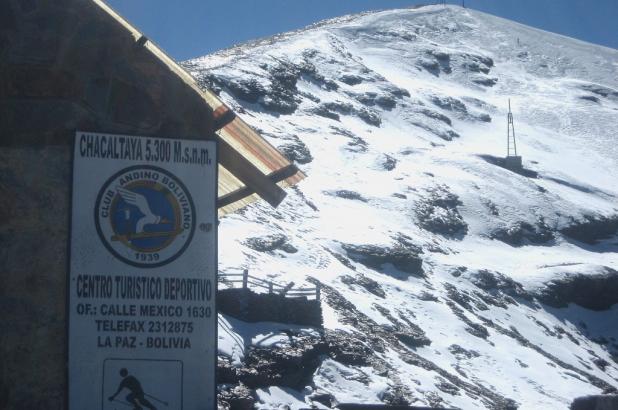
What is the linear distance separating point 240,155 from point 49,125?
4.14ft

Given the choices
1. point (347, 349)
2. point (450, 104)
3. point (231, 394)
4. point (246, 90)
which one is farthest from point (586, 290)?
point (450, 104)

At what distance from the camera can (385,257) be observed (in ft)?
145

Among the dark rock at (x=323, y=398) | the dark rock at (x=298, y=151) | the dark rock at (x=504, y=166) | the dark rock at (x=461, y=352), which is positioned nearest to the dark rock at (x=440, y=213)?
the dark rock at (x=298, y=151)

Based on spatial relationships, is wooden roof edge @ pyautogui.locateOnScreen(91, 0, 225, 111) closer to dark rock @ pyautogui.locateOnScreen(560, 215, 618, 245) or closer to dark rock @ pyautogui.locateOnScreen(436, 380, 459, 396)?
dark rock @ pyautogui.locateOnScreen(436, 380, 459, 396)

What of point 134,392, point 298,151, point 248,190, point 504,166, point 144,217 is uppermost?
point 504,166

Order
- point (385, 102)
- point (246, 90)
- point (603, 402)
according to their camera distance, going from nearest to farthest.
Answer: point (603, 402), point (246, 90), point (385, 102)

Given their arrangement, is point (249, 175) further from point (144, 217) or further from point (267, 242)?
point (267, 242)

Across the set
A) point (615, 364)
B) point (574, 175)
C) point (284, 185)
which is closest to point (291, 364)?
point (284, 185)

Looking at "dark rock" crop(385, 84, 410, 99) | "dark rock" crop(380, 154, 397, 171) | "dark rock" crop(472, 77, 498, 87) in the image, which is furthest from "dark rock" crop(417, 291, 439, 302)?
"dark rock" crop(472, 77, 498, 87)

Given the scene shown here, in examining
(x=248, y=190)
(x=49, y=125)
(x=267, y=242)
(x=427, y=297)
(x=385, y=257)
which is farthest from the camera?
(x=385, y=257)

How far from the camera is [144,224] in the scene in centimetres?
607

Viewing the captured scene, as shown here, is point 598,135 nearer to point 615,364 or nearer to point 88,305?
point 615,364

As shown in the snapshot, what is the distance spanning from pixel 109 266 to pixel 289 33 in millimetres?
90479

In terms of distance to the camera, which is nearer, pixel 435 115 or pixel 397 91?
pixel 435 115
